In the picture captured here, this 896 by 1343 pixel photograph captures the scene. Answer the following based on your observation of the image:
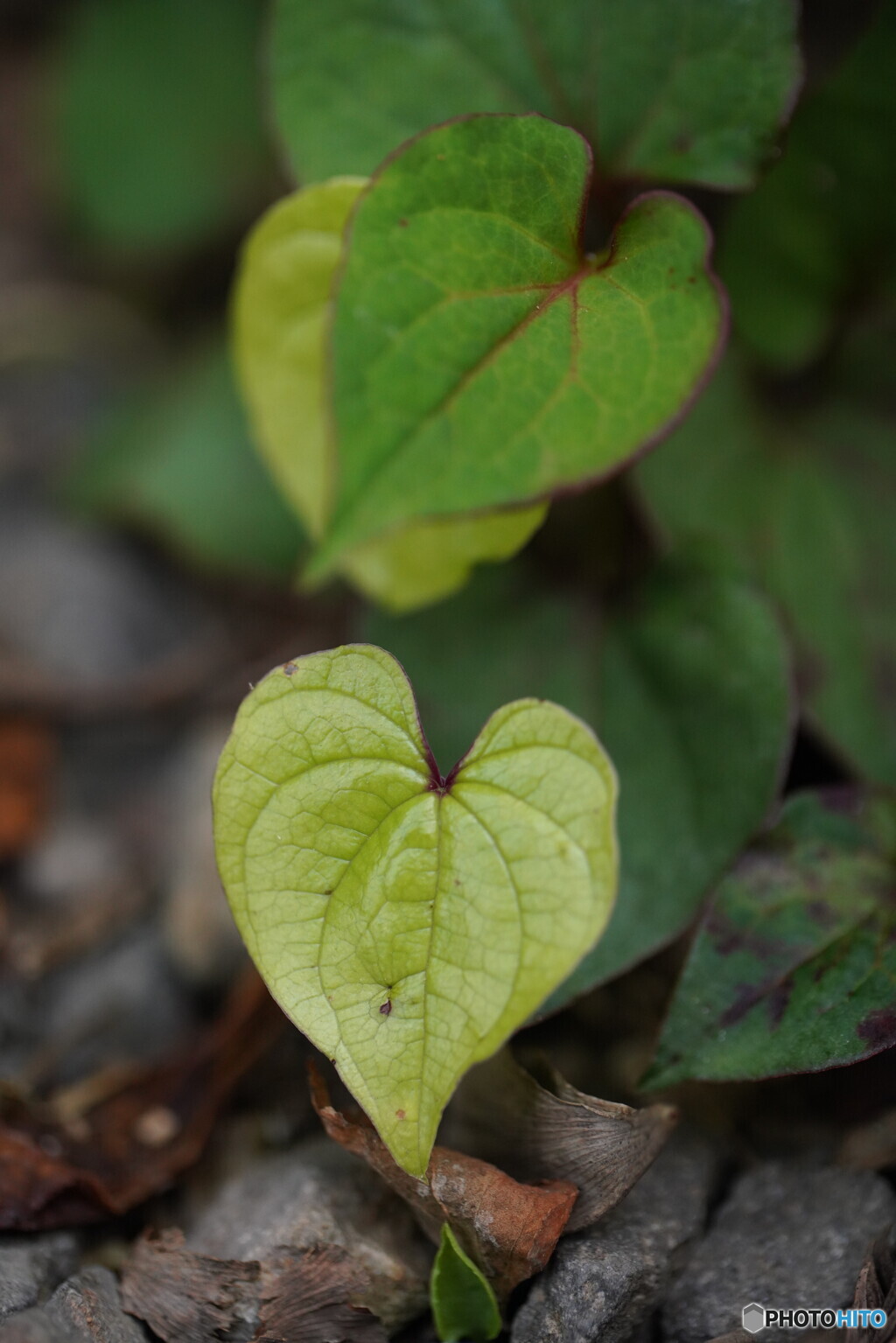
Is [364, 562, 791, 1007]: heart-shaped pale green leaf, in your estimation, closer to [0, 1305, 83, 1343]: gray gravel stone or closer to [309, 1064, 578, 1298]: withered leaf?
[309, 1064, 578, 1298]: withered leaf

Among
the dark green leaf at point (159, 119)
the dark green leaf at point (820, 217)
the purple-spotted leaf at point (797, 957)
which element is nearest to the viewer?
the purple-spotted leaf at point (797, 957)

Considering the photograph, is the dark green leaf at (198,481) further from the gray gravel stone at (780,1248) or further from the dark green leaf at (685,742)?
the gray gravel stone at (780,1248)

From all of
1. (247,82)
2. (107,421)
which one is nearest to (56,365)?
(107,421)

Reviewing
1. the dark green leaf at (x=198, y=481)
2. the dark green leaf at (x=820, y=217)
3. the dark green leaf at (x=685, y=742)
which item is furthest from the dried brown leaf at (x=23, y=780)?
the dark green leaf at (x=820, y=217)

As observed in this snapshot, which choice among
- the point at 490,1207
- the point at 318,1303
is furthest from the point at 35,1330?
the point at 490,1207

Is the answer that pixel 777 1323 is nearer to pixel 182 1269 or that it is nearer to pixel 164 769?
pixel 182 1269

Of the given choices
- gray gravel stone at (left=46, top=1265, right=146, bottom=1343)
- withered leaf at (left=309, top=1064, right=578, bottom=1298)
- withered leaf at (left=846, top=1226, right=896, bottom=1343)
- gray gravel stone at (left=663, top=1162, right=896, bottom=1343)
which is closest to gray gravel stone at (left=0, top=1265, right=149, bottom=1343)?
gray gravel stone at (left=46, top=1265, right=146, bottom=1343)
